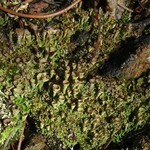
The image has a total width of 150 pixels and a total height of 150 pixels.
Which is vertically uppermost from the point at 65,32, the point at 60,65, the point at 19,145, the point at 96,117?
the point at 65,32

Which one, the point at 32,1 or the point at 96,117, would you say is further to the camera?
the point at 32,1

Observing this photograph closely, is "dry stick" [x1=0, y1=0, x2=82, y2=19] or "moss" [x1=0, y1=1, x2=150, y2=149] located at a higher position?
"dry stick" [x1=0, y1=0, x2=82, y2=19]

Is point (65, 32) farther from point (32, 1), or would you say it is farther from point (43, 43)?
point (32, 1)

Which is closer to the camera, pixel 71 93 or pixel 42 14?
pixel 71 93

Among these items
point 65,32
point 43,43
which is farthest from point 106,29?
point 43,43

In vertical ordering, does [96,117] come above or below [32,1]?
below

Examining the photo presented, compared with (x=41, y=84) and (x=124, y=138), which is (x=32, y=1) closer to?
(x=41, y=84)

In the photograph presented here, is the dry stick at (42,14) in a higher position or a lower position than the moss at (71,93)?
higher

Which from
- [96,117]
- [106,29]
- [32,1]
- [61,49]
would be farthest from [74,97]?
[32,1]

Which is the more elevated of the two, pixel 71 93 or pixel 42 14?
pixel 42 14
